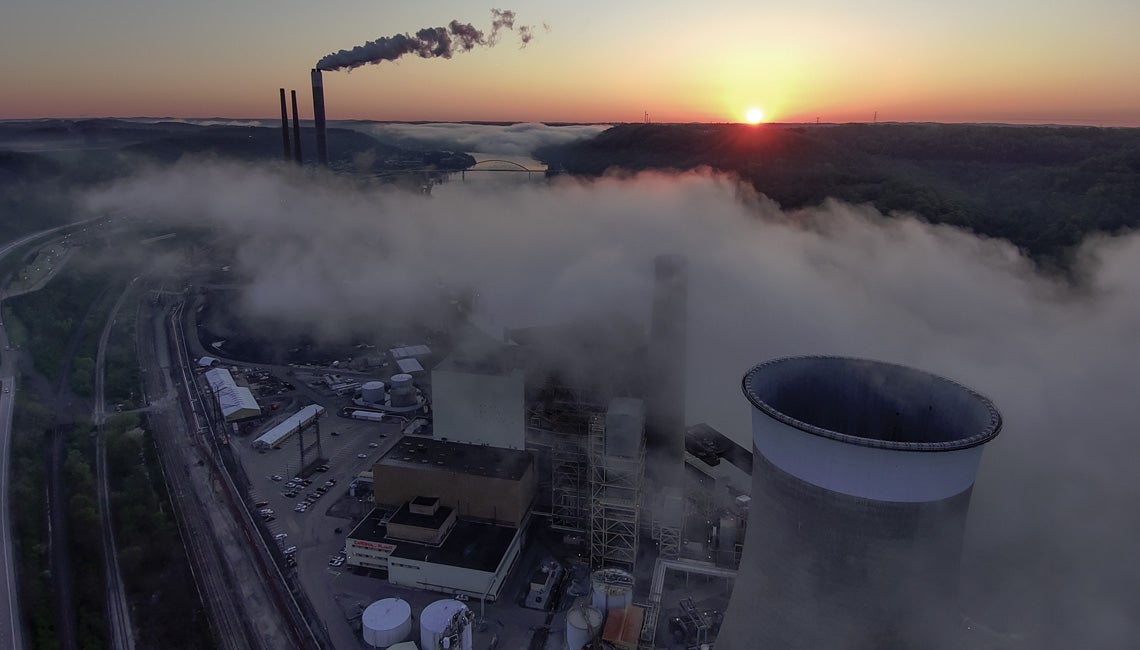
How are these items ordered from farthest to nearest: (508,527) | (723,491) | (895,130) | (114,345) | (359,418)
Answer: (895,130)
(114,345)
(359,418)
(723,491)
(508,527)

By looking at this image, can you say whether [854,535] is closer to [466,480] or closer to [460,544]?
[460,544]

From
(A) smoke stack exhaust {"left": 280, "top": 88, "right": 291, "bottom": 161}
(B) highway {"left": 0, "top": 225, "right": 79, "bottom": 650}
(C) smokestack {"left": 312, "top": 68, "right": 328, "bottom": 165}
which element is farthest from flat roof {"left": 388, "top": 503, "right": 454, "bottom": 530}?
(A) smoke stack exhaust {"left": 280, "top": 88, "right": 291, "bottom": 161}

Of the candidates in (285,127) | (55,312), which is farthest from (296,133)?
(55,312)

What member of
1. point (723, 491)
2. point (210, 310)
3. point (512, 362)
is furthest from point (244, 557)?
point (210, 310)

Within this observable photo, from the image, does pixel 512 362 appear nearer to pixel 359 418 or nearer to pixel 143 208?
pixel 359 418

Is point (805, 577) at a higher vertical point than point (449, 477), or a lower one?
higher
